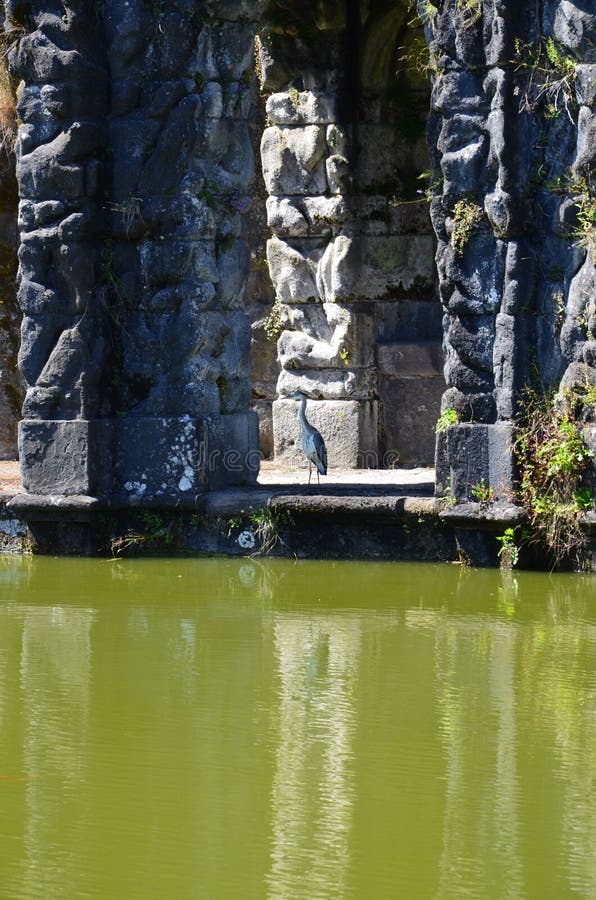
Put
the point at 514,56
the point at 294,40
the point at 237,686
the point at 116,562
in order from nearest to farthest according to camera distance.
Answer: the point at 237,686 → the point at 514,56 → the point at 116,562 → the point at 294,40

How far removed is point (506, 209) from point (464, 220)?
281 mm

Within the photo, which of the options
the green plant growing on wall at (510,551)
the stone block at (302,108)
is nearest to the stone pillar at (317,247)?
the stone block at (302,108)

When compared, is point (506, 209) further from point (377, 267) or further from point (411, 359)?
point (377, 267)

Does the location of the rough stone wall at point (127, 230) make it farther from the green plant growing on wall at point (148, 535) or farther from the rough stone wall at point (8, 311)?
the rough stone wall at point (8, 311)

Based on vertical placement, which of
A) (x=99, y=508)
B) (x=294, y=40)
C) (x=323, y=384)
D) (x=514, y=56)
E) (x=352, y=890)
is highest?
(x=294, y=40)

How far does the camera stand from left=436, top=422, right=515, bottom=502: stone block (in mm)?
8602

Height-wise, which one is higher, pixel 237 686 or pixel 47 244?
pixel 47 244

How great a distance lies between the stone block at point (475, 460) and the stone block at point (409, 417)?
10.1ft

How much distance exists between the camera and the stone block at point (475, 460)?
8.60 m

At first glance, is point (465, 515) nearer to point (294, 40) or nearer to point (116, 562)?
point (116, 562)

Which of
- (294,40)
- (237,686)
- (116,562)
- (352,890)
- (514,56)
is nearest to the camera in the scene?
(352,890)

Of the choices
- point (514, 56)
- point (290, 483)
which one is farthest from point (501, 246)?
point (290, 483)

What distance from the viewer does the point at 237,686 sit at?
593 centimetres

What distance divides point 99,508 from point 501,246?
9.07 ft
